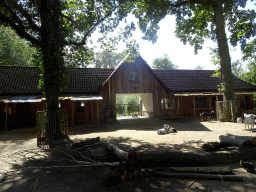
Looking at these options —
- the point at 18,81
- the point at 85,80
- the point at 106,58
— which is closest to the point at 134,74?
the point at 85,80

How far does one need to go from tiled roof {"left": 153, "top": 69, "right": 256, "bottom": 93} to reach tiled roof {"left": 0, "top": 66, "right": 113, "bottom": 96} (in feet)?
25.1

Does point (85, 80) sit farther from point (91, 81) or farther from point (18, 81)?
point (18, 81)

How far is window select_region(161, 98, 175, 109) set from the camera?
18.1 meters

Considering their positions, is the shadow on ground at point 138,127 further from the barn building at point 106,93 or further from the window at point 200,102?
the window at point 200,102

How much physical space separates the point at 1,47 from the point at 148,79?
22.9 metres

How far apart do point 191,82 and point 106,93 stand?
11.0 meters

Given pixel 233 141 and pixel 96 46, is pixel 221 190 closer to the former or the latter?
pixel 233 141

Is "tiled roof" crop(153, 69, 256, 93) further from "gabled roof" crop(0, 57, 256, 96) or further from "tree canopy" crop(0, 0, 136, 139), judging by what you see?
"tree canopy" crop(0, 0, 136, 139)

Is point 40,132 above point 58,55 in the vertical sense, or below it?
below

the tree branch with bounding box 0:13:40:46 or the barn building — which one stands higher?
the tree branch with bounding box 0:13:40:46

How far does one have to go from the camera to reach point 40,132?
772 centimetres

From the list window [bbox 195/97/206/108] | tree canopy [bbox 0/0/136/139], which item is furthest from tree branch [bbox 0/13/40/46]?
window [bbox 195/97/206/108]

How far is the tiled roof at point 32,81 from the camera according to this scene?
1471 cm

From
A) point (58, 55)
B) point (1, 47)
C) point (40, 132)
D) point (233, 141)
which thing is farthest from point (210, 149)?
point (1, 47)
